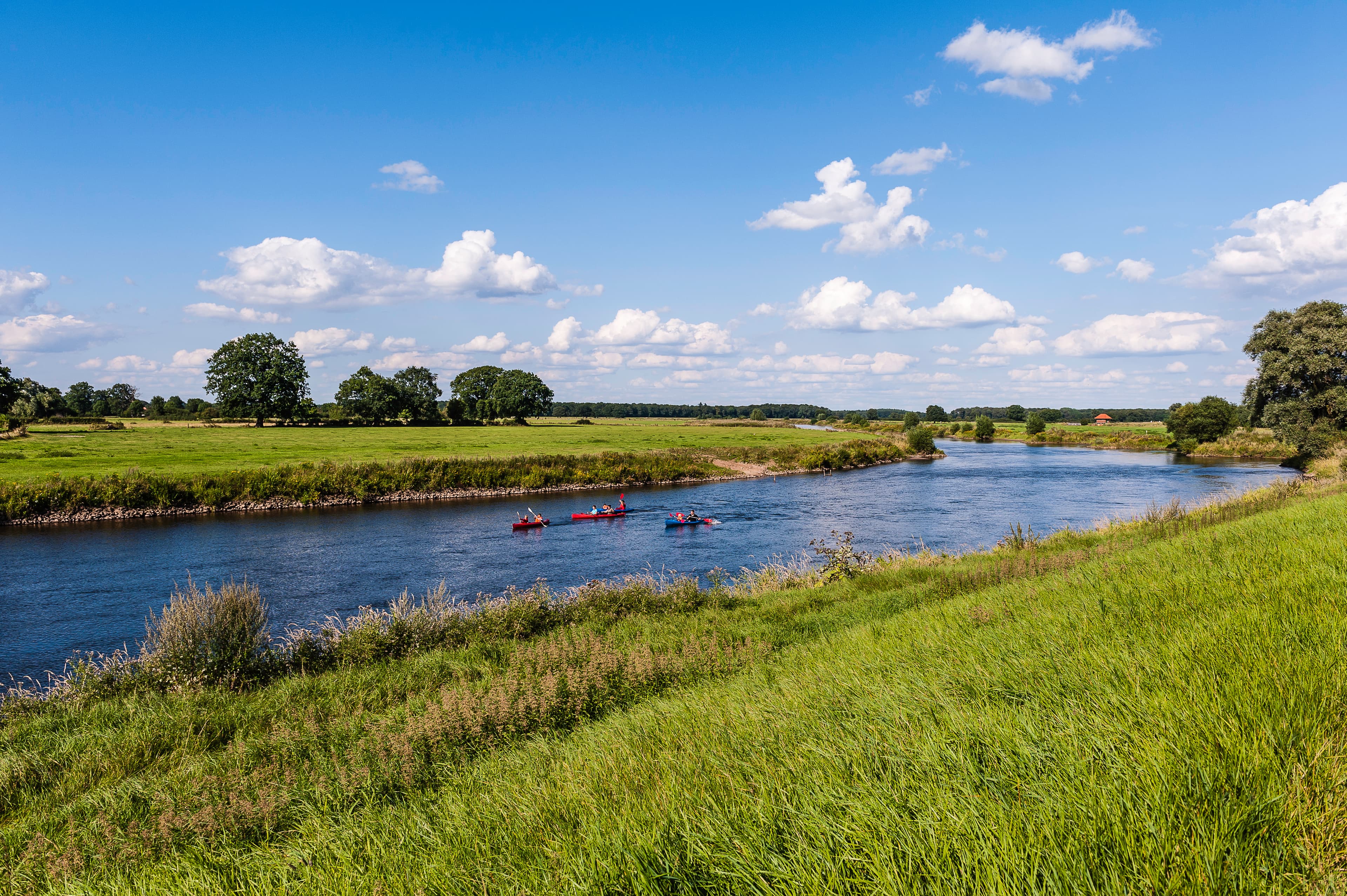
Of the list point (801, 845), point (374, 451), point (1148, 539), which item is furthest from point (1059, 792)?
point (374, 451)

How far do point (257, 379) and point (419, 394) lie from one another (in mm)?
27162

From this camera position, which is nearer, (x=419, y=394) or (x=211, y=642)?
(x=211, y=642)

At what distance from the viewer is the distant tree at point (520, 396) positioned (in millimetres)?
123625

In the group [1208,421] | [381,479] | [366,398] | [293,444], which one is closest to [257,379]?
[366,398]

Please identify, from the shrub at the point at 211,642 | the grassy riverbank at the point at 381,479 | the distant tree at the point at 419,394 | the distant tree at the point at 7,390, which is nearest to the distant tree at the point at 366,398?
the distant tree at the point at 419,394

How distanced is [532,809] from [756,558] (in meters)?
23.5

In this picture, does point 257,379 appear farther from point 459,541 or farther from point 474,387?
point 459,541

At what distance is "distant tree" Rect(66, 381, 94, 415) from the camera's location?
130 m

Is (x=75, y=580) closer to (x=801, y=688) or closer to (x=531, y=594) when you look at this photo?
(x=531, y=594)

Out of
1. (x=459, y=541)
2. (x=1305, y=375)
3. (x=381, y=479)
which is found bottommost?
(x=459, y=541)

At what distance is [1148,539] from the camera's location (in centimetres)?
1333

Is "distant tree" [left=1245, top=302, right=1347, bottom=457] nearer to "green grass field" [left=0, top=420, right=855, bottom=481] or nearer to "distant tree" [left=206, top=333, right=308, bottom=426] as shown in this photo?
"green grass field" [left=0, top=420, right=855, bottom=481]

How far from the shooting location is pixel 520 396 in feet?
405

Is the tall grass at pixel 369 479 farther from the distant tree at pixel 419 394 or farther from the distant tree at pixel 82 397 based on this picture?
the distant tree at pixel 82 397
